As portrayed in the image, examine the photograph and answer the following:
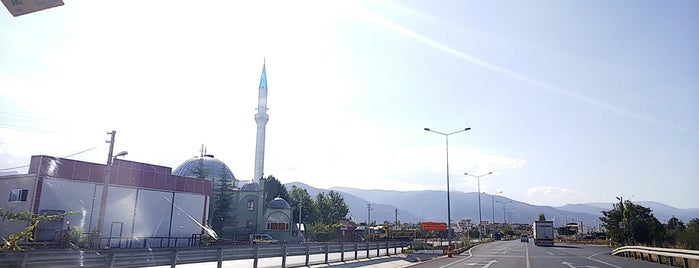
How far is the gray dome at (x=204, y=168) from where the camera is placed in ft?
260

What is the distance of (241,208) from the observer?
77.4 m

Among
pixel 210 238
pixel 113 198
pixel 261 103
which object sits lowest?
pixel 210 238

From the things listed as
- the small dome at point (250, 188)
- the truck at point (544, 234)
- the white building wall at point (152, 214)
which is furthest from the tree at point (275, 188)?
the truck at point (544, 234)

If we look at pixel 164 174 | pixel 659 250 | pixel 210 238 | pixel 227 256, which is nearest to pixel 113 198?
pixel 164 174

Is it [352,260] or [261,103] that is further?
[261,103]

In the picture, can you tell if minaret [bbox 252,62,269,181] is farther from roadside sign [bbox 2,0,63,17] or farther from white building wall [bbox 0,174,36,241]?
roadside sign [bbox 2,0,63,17]

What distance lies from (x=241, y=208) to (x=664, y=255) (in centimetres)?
6204

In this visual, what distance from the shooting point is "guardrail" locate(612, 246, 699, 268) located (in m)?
22.0

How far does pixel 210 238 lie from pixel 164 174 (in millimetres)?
8874

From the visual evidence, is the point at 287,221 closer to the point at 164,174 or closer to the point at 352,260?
the point at 164,174

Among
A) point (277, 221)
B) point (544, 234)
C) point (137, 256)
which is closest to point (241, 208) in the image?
point (277, 221)

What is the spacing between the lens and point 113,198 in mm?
47156

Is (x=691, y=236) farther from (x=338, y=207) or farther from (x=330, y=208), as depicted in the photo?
(x=338, y=207)

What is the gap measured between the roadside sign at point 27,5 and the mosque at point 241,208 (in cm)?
7028
